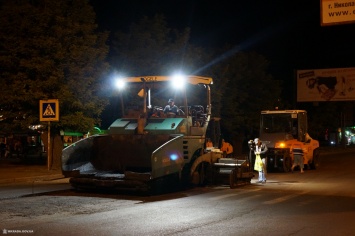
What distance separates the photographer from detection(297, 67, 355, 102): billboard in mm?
49312

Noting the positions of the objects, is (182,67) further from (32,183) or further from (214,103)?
(32,183)

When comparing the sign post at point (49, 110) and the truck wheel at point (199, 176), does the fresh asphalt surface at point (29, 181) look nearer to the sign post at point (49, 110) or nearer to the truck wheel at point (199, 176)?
the sign post at point (49, 110)

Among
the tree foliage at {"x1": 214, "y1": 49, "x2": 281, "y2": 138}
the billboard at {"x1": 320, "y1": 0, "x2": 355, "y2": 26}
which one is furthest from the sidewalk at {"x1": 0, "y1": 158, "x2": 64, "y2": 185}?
the tree foliage at {"x1": 214, "y1": 49, "x2": 281, "y2": 138}

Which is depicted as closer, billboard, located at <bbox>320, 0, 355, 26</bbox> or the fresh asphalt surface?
billboard, located at <bbox>320, 0, 355, 26</bbox>

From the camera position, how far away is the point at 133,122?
58.1ft

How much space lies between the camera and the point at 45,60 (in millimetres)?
23703

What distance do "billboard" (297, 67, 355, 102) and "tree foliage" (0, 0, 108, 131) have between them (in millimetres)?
29432

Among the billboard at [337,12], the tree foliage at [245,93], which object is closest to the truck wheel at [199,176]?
Result: the billboard at [337,12]

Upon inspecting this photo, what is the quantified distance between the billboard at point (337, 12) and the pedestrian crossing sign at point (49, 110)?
1168 centimetres

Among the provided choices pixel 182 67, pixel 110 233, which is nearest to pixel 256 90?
pixel 182 67

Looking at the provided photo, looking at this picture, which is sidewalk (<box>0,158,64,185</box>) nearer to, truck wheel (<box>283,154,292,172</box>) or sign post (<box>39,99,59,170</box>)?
sign post (<box>39,99,59,170</box>)

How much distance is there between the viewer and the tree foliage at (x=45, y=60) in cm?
2362

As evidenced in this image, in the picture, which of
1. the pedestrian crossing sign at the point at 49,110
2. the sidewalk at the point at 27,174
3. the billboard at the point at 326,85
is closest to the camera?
the sidewalk at the point at 27,174

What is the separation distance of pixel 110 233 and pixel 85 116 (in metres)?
16.2
